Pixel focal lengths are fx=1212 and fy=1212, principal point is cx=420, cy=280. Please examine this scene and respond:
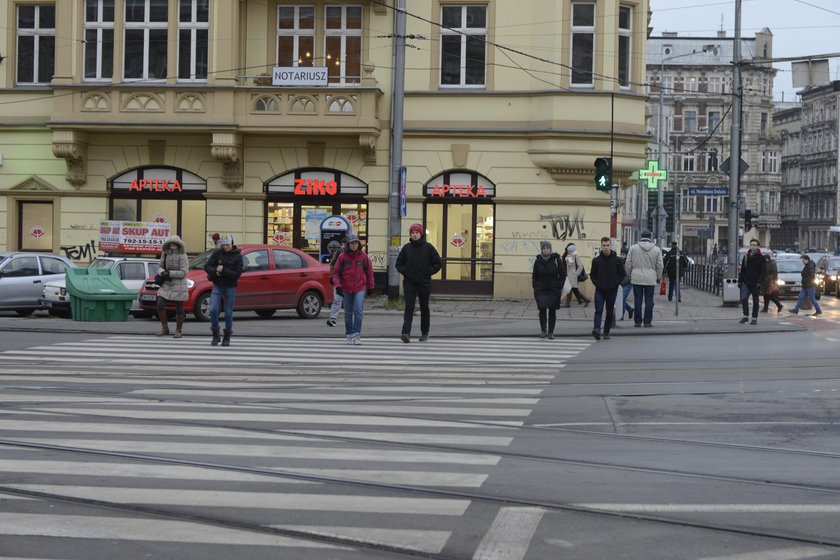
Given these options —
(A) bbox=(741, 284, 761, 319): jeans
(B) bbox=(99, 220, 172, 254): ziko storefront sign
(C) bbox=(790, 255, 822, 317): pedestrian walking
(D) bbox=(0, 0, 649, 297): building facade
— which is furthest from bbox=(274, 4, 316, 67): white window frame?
(C) bbox=(790, 255, 822, 317): pedestrian walking

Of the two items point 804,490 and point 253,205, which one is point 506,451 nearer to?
point 804,490

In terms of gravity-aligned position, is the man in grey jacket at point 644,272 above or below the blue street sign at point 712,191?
below

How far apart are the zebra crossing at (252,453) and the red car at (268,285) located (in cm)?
771

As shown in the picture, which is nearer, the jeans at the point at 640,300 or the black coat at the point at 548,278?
the black coat at the point at 548,278

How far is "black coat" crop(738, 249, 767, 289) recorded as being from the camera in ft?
81.1

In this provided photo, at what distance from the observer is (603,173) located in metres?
26.5

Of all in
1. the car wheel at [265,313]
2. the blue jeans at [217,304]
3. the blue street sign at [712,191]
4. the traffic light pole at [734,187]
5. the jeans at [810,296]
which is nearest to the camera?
the blue jeans at [217,304]

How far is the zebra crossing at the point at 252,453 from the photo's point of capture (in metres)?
6.45

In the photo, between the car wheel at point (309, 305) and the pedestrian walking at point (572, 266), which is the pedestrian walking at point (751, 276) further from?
the car wheel at point (309, 305)

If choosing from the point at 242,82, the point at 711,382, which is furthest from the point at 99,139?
the point at 711,382

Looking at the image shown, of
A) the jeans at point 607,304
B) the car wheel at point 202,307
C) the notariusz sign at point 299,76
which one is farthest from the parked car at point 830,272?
the car wheel at point 202,307

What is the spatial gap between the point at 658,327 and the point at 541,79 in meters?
9.64

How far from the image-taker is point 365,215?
32.0 m

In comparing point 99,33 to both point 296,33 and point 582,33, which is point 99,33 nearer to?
point 296,33
